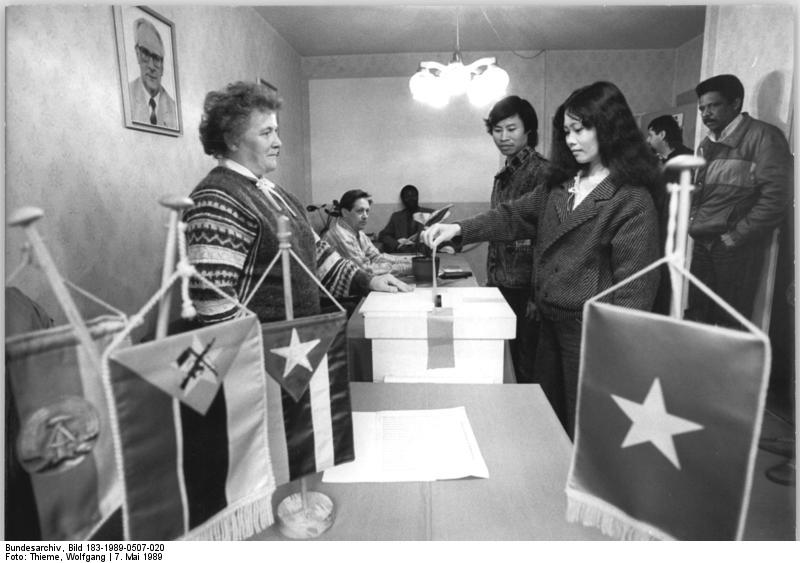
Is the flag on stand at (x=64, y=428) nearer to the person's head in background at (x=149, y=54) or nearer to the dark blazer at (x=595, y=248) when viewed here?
the dark blazer at (x=595, y=248)

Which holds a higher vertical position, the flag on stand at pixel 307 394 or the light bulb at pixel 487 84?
the light bulb at pixel 487 84

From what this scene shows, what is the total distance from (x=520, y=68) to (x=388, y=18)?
6.32 ft

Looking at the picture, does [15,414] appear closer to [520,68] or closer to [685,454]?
[685,454]

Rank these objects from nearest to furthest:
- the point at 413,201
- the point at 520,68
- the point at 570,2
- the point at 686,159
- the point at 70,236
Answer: the point at 686,159 < the point at 570,2 < the point at 70,236 < the point at 520,68 < the point at 413,201

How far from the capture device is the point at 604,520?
2.23 ft

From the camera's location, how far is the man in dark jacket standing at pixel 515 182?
5.99 ft

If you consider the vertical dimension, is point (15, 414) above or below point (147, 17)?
below

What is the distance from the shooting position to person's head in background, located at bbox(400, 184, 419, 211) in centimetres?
306

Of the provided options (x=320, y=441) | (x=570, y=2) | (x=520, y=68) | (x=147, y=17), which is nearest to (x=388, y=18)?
(x=570, y=2)

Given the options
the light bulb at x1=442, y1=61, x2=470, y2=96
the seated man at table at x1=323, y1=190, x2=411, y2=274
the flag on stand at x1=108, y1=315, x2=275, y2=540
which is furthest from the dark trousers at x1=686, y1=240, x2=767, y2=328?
the seated man at table at x1=323, y1=190, x2=411, y2=274

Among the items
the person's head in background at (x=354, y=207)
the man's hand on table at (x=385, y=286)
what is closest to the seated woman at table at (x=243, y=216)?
the man's hand on table at (x=385, y=286)

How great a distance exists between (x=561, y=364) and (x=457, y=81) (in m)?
1.53

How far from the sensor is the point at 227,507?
26.9 inches

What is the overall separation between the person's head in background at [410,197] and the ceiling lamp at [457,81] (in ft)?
2.14
